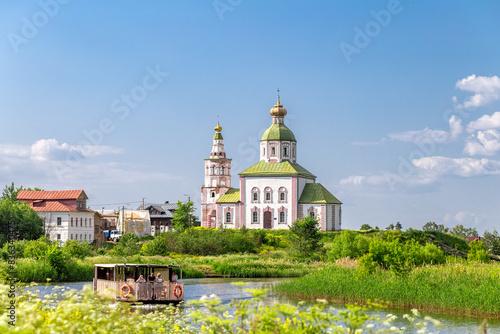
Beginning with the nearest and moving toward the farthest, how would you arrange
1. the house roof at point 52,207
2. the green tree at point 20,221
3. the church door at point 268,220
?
the green tree at point 20,221
the house roof at point 52,207
the church door at point 268,220

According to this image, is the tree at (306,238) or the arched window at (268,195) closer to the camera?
the tree at (306,238)

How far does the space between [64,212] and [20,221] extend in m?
14.1

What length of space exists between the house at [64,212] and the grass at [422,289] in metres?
49.7

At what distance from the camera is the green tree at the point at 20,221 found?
59.0 m

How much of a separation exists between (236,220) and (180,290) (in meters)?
56.0

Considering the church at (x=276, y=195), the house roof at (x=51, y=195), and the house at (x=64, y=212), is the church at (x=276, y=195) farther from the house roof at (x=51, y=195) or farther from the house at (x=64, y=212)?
the house roof at (x=51, y=195)

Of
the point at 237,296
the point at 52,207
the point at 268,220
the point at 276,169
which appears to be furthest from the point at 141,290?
the point at 276,169

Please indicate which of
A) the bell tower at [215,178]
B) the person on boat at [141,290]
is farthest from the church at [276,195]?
the person on boat at [141,290]

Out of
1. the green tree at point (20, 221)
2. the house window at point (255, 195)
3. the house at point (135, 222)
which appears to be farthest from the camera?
the house at point (135, 222)

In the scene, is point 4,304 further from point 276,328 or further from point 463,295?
point 463,295

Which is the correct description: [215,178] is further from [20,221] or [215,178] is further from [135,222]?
[20,221]

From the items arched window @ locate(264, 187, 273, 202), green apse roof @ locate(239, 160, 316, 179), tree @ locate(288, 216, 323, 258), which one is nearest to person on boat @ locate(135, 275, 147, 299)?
tree @ locate(288, 216, 323, 258)

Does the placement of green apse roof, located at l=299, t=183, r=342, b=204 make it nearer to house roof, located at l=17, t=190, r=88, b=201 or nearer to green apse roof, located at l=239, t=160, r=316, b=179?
green apse roof, located at l=239, t=160, r=316, b=179

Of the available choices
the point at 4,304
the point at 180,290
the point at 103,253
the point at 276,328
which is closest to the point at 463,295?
the point at 180,290
